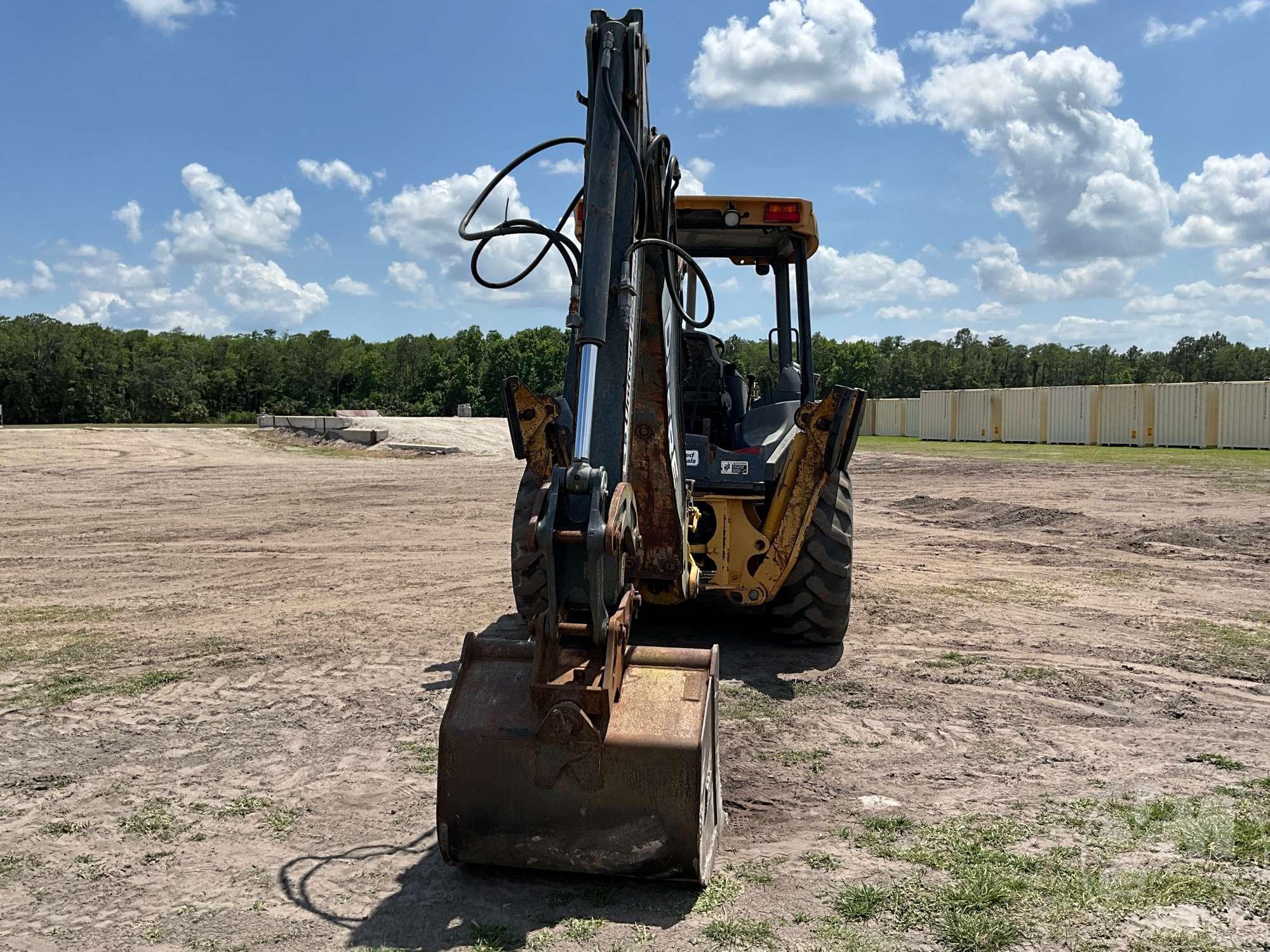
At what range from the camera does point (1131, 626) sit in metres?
7.53

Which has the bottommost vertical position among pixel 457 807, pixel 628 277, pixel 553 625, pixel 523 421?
pixel 457 807

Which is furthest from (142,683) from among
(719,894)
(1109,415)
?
(1109,415)

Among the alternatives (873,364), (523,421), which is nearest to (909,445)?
(523,421)

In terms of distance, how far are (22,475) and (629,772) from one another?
2034 centimetres

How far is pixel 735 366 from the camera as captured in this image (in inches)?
296

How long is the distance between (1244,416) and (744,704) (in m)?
30.2

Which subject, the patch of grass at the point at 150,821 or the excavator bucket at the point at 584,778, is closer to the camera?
the excavator bucket at the point at 584,778

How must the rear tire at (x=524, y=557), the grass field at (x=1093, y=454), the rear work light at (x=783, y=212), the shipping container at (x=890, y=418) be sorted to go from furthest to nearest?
1. the shipping container at (x=890, y=418)
2. the grass field at (x=1093, y=454)
3. the rear work light at (x=783, y=212)
4. the rear tire at (x=524, y=557)

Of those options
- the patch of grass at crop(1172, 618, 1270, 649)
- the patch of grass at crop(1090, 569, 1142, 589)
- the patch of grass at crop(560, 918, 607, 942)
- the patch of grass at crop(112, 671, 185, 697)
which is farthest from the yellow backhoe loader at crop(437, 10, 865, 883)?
the patch of grass at crop(1090, 569, 1142, 589)

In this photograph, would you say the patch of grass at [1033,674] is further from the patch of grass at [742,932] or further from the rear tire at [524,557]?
the patch of grass at [742,932]

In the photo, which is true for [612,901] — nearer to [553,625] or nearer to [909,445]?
[553,625]

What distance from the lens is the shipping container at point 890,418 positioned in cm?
4628

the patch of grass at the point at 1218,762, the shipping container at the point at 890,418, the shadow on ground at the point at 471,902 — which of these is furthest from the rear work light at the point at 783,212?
the shipping container at the point at 890,418

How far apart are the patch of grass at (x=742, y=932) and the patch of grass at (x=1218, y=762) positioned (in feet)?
8.31
